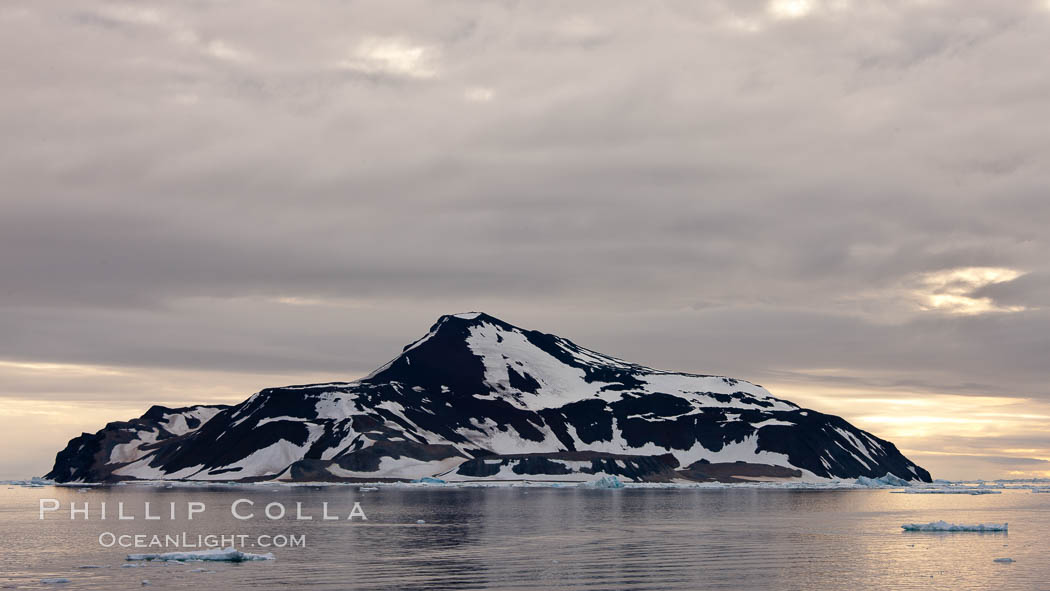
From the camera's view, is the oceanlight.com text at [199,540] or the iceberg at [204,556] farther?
the oceanlight.com text at [199,540]

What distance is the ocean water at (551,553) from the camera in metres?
76.1

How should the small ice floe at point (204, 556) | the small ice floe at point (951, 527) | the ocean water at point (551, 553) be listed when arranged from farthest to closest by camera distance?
the small ice floe at point (951, 527) < the small ice floe at point (204, 556) < the ocean water at point (551, 553)

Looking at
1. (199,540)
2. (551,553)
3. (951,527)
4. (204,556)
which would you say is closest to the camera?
(204,556)

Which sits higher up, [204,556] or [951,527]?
[204,556]

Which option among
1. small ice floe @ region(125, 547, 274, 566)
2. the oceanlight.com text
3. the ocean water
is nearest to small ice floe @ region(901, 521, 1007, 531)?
the ocean water

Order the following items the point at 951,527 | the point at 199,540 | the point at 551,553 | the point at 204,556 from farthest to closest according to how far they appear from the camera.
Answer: the point at 951,527
the point at 199,540
the point at 551,553
the point at 204,556

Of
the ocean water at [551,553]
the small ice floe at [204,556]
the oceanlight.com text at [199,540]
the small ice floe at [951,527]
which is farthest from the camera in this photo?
the small ice floe at [951,527]

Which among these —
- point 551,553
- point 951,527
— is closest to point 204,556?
point 551,553

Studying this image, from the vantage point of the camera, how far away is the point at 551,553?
95.4 m

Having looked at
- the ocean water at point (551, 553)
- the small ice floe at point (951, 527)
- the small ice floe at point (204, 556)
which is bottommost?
the small ice floe at point (951, 527)

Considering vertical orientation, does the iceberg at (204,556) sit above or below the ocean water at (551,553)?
above

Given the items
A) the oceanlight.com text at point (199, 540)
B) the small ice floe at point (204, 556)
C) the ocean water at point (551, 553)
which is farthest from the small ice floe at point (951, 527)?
the small ice floe at point (204, 556)

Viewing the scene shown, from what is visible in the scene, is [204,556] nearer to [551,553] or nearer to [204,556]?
[204,556]

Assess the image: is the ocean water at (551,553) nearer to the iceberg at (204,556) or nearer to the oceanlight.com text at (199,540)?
the oceanlight.com text at (199,540)
